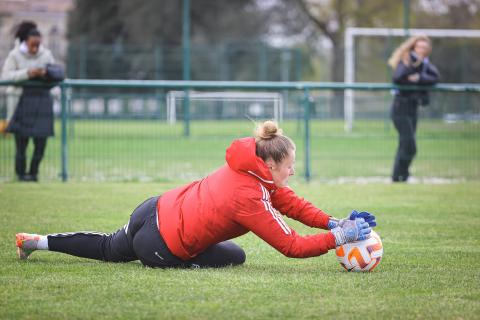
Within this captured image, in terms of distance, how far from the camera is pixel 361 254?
219 inches

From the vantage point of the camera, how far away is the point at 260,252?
21.8 feet

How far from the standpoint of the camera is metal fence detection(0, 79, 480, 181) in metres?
12.4

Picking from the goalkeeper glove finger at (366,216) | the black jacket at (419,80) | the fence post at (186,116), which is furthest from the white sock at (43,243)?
the fence post at (186,116)

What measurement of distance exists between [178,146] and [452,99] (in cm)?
742

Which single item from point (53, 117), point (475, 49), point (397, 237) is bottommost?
point (397, 237)

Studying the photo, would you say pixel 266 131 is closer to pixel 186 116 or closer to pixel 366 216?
pixel 366 216

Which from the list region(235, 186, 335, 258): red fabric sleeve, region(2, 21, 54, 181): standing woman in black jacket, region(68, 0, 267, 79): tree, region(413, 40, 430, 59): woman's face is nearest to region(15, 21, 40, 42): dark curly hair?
region(2, 21, 54, 181): standing woman in black jacket

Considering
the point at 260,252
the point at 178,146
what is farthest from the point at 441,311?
the point at 178,146

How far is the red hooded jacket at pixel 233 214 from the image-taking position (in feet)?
17.2

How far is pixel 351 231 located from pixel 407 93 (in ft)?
24.7

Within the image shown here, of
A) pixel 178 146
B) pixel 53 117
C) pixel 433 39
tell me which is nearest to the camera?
pixel 53 117

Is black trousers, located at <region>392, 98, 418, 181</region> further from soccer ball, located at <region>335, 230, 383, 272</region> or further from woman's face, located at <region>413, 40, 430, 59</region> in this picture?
soccer ball, located at <region>335, 230, 383, 272</region>

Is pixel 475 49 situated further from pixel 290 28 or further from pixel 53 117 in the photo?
pixel 53 117

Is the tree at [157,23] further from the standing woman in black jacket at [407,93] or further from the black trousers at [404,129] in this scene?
the black trousers at [404,129]
